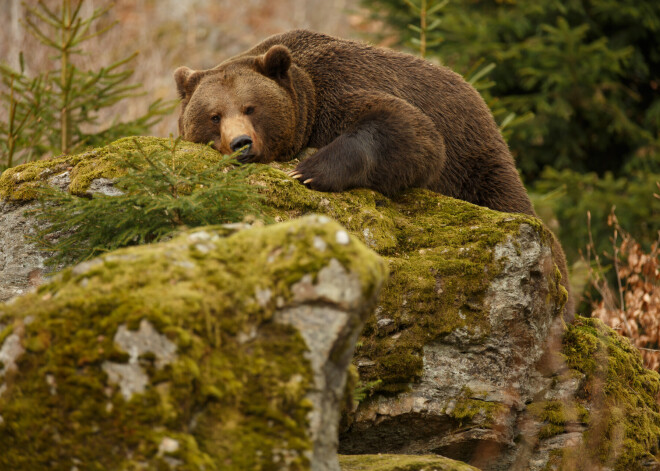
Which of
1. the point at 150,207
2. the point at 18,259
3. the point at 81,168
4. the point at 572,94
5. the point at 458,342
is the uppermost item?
the point at 150,207

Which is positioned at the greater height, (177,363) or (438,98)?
(177,363)

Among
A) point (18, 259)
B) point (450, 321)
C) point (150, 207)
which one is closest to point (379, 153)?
point (450, 321)

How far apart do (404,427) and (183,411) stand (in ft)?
7.10

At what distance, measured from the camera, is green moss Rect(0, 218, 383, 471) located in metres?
2.32

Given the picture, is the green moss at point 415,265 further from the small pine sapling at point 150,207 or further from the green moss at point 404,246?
the small pine sapling at point 150,207

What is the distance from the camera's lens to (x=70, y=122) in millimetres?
7172

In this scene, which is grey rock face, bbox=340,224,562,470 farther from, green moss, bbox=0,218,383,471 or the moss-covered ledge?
green moss, bbox=0,218,383,471

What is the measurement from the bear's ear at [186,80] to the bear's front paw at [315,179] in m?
1.70

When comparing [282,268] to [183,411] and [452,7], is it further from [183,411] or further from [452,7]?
[452,7]

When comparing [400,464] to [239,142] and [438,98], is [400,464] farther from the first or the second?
[438,98]

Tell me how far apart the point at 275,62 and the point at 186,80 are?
0.80 meters

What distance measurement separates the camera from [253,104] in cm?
566

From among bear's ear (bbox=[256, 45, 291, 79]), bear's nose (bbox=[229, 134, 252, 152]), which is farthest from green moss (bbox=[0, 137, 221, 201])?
bear's ear (bbox=[256, 45, 291, 79])

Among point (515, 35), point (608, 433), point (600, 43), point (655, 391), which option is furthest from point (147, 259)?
point (515, 35)
